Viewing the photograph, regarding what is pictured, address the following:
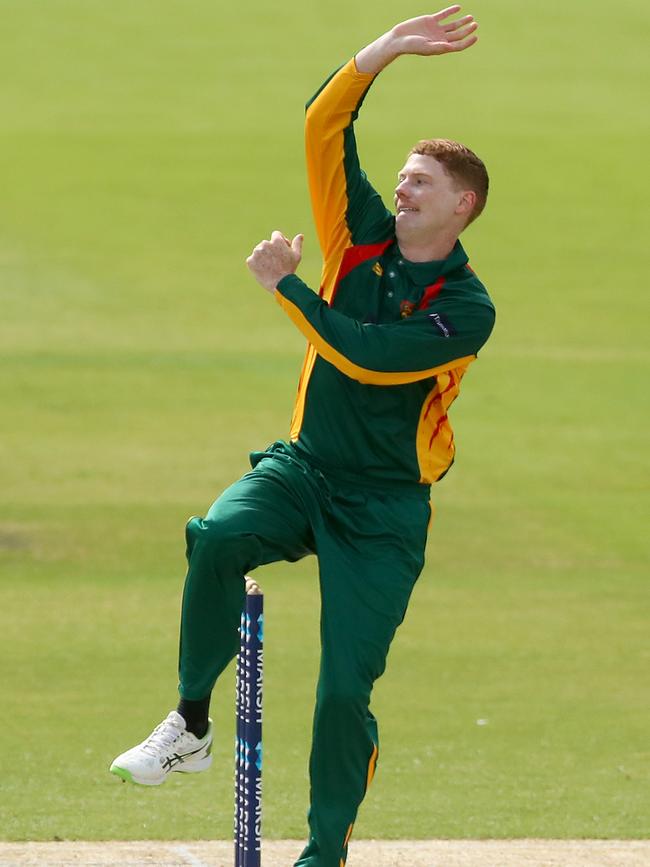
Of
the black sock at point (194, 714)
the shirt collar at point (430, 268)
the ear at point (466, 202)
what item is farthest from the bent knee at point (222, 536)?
the ear at point (466, 202)

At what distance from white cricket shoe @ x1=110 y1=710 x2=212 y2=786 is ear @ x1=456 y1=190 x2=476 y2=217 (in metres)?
1.72

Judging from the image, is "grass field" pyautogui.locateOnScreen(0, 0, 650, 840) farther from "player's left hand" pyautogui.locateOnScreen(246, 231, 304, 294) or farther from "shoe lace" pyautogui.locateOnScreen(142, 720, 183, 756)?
"player's left hand" pyautogui.locateOnScreen(246, 231, 304, 294)

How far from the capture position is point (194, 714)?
5.55 metres

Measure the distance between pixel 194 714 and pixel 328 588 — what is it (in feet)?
1.92

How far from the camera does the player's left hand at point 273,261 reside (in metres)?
5.36

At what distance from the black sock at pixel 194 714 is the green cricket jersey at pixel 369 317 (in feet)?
2.67

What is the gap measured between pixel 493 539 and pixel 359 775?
7593 mm

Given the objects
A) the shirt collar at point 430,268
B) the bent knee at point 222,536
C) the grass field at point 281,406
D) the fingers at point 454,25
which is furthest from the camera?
the grass field at point 281,406

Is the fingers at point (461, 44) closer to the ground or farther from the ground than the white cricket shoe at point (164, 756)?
farther from the ground

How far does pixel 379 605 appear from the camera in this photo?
538cm

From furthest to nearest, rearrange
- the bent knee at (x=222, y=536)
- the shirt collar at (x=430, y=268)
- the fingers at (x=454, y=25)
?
1. the shirt collar at (x=430, y=268)
2. the fingers at (x=454, y=25)
3. the bent knee at (x=222, y=536)

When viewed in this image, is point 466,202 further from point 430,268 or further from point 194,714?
point 194,714

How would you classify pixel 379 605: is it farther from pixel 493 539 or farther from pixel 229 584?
pixel 493 539

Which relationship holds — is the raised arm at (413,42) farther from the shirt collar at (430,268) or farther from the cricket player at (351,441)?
the shirt collar at (430,268)
